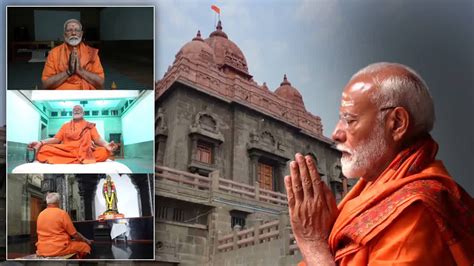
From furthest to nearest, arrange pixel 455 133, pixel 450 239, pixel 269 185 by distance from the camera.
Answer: pixel 269 185, pixel 455 133, pixel 450 239

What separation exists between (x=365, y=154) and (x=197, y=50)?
15.1ft

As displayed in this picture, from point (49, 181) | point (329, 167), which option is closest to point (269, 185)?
point (329, 167)

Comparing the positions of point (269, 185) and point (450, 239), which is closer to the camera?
point (450, 239)

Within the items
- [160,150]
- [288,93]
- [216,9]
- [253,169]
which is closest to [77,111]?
[160,150]

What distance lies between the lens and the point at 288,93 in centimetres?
600

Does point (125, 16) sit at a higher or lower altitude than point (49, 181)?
higher

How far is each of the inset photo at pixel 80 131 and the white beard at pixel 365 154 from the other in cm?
421

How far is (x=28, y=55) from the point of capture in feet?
18.7

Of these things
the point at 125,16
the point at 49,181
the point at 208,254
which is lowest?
the point at 208,254

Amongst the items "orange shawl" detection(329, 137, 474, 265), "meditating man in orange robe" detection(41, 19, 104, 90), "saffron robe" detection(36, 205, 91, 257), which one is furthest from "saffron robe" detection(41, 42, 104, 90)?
"orange shawl" detection(329, 137, 474, 265)

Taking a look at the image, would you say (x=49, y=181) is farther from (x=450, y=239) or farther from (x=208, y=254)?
(x=450, y=239)

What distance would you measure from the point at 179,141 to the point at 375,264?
15.2ft

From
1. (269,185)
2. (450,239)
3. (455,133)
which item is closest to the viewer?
(450,239)

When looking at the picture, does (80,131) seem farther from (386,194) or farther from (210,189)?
(386,194)
